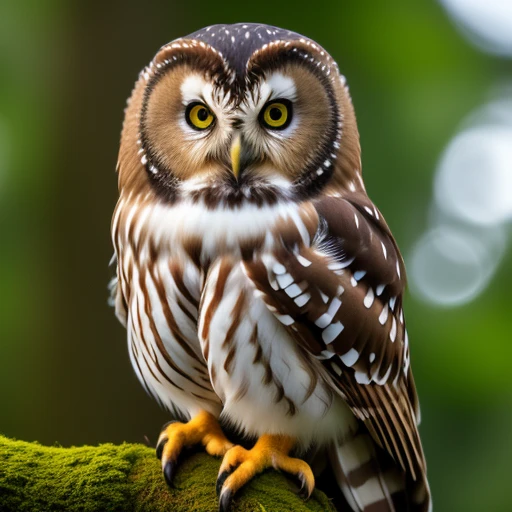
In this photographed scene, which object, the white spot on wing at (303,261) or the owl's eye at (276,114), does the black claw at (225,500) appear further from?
the owl's eye at (276,114)

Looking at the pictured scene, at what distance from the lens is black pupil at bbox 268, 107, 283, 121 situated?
5.60 feet

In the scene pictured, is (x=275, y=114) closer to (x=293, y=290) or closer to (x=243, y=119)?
(x=243, y=119)

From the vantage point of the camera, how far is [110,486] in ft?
5.41

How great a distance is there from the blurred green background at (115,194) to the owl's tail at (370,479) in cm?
147

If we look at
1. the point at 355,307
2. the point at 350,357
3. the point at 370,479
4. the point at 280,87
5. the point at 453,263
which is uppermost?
the point at 280,87

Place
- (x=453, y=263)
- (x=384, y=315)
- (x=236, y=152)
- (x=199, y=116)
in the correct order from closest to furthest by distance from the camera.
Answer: (x=236, y=152), (x=199, y=116), (x=384, y=315), (x=453, y=263)

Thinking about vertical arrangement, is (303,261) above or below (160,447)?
above

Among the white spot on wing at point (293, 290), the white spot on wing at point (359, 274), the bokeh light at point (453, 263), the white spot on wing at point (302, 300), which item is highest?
the white spot on wing at point (359, 274)

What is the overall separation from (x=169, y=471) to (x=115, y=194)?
1.87 meters

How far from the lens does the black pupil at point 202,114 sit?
171 centimetres

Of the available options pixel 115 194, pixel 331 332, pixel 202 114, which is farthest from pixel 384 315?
pixel 115 194

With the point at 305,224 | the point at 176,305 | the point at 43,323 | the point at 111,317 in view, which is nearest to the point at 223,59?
the point at 305,224

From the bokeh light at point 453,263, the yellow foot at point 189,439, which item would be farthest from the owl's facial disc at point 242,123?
the bokeh light at point 453,263

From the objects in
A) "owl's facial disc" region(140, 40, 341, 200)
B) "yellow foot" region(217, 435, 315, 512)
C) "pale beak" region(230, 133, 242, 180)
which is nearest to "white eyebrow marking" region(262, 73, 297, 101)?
"owl's facial disc" region(140, 40, 341, 200)
